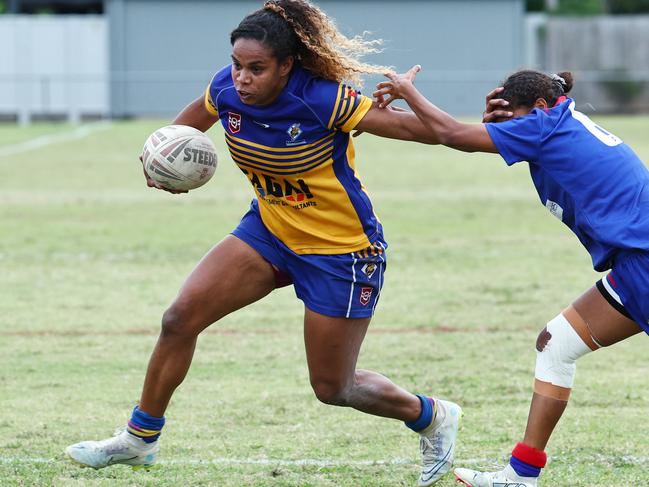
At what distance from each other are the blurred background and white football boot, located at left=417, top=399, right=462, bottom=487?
30.3 meters

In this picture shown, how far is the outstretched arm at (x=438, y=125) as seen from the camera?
4.91 metres

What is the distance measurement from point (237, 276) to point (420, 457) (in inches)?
51.5

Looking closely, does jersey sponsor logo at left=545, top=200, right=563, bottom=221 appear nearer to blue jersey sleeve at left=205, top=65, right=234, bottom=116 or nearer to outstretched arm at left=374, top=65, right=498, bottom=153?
outstretched arm at left=374, top=65, right=498, bottom=153

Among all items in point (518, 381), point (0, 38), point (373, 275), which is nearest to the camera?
point (373, 275)

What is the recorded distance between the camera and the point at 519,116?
507 cm

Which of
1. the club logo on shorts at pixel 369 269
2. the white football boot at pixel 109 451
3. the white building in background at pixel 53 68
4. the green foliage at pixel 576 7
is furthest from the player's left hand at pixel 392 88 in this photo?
the green foliage at pixel 576 7

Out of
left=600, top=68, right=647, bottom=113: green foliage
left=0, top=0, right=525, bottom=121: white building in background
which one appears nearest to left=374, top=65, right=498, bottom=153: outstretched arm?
left=0, top=0, right=525, bottom=121: white building in background

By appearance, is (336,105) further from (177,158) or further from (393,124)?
(177,158)

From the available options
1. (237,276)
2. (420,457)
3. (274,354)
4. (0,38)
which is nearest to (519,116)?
(237,276)

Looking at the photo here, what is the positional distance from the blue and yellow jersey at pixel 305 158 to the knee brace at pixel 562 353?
3.01ft

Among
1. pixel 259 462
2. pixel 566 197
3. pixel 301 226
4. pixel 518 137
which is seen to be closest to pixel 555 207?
pixel 566 197

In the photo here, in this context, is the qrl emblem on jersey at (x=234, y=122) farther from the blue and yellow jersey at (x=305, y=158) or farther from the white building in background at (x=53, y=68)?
the white building in background at (x=53, y=68)

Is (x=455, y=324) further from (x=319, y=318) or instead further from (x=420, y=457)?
(x=319, y=318)

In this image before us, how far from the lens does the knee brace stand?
5148 mm
